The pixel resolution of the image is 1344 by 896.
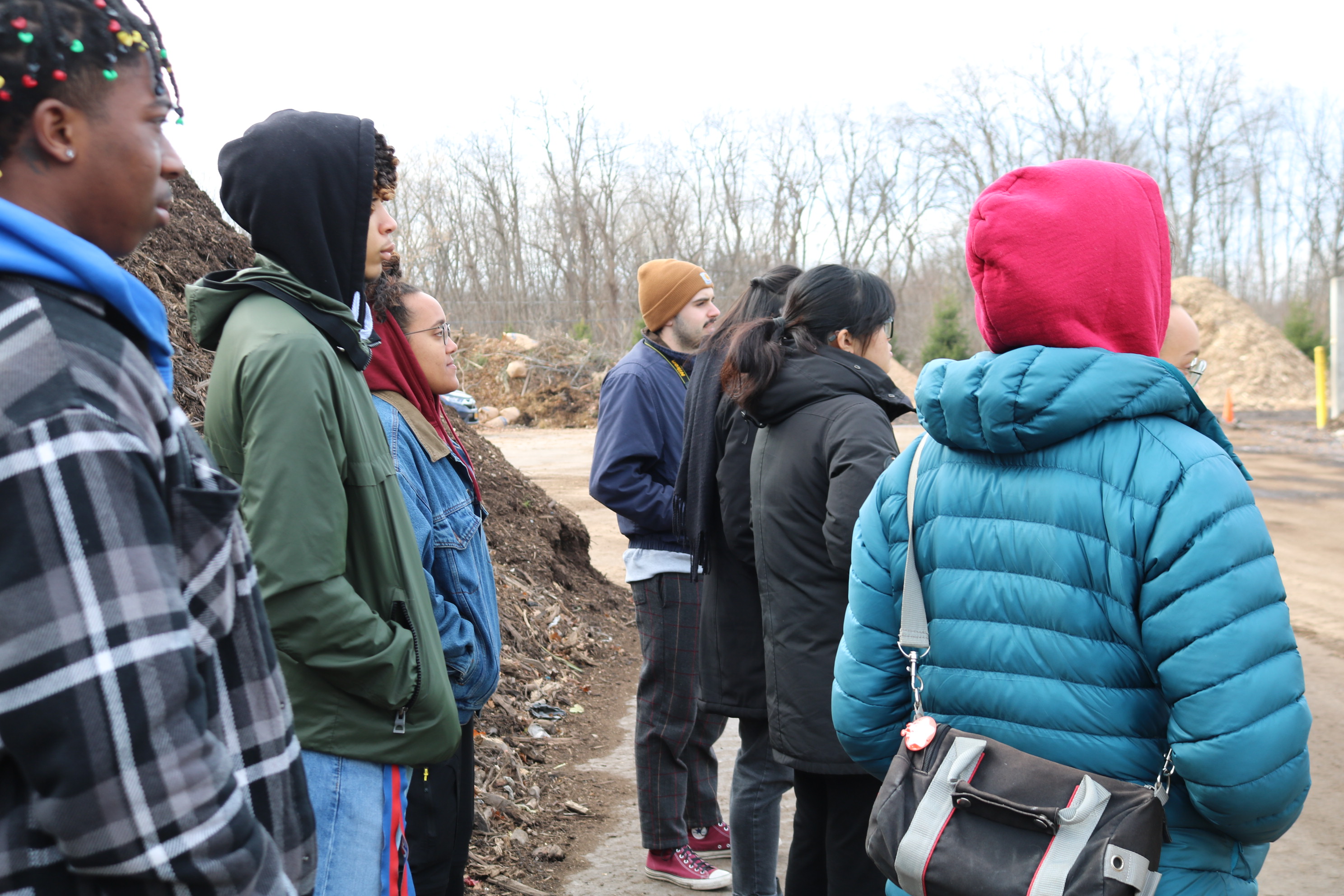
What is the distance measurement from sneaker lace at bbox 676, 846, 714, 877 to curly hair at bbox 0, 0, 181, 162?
3.33 metres

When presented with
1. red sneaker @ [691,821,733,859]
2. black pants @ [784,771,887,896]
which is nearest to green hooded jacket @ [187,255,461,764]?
black pants @ [784,771,887,896]

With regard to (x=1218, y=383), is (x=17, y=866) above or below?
above

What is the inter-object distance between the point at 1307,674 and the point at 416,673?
600 centimetres

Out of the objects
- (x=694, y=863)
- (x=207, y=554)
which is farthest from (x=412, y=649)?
(x=694, y=863)

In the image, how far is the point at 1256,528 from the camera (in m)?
1.63

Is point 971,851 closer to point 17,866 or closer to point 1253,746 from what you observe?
point 1253,746

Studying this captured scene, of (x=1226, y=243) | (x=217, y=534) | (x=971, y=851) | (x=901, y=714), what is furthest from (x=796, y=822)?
(x=1226, y=243)

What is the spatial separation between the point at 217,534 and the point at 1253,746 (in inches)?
60.2

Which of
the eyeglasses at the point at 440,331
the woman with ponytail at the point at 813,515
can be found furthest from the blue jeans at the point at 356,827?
the eyeglasses at the point at 440,331

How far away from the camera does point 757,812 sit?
3270 mm

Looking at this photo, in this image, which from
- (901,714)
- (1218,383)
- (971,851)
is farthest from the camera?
(1218,383)

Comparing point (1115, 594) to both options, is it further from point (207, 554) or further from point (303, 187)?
point (303, 187)

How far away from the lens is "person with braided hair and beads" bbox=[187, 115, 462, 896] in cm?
187

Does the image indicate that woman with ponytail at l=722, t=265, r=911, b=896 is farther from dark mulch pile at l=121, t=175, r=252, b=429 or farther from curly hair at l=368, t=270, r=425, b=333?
dark mulch pile at l=121, t=175, r=252, b=429
